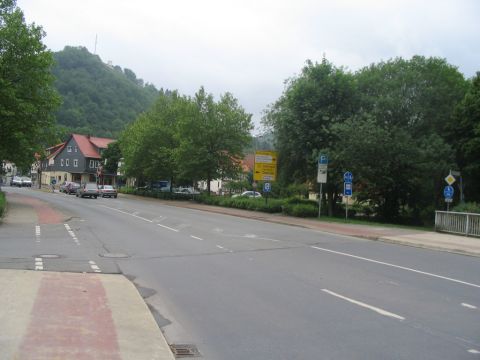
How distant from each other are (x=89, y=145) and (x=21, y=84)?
67653mm

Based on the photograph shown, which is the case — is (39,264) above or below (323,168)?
below

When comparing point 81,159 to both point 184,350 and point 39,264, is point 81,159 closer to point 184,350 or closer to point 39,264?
point 39,264

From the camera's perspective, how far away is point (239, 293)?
862 cm

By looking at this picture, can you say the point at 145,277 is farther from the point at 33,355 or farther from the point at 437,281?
the point at 437,281

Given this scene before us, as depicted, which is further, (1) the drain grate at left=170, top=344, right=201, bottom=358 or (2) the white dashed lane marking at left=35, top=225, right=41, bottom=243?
(2) the white dashed lane marking at left=35, top=225, right=41, bottom=243

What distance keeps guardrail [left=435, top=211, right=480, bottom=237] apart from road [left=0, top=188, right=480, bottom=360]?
5.27 metres

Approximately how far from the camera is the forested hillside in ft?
319

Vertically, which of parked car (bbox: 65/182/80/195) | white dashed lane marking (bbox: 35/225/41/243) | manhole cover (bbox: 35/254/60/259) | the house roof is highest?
the house roof

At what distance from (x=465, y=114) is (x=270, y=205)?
564 inches

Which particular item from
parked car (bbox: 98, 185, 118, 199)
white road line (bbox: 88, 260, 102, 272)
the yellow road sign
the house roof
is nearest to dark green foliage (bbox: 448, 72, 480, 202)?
the yellow road sign

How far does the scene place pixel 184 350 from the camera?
575 cm

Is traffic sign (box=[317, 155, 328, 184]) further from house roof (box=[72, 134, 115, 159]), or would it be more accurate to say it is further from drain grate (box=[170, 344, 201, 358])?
house roof (box=[72, 134, 115, 159])

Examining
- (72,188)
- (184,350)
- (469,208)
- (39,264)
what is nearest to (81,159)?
(72,188)

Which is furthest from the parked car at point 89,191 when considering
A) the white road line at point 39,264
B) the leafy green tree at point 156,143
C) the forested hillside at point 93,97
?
the forested hillside at point 93,97
